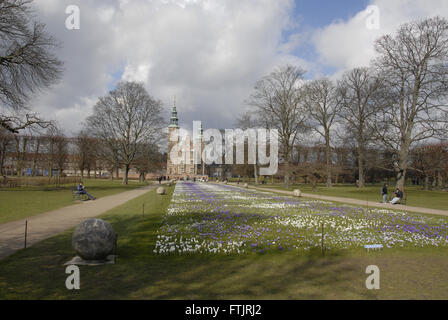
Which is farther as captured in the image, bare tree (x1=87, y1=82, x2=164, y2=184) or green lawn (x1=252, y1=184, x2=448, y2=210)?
bare tree (x1=87, y1=82, x2=164, y2=184)

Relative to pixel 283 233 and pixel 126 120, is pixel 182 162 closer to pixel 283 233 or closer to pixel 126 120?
pixel 126 120

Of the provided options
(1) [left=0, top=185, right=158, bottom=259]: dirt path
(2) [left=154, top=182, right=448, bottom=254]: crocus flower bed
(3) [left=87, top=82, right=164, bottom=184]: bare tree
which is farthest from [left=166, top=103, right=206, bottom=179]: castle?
(2) [left=154, top=182, right=448, bottom=254]: crocus flower bed

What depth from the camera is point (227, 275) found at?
6.90 m

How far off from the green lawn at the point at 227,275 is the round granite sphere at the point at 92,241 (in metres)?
0.41

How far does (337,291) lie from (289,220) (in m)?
8.21

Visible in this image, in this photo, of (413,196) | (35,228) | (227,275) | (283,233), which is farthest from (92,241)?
(413,196)

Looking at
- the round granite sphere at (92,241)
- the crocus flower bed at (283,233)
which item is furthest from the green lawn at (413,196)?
the round granite sphere at (92,241)

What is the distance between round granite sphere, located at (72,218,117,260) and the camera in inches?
296

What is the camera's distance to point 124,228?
486 inches

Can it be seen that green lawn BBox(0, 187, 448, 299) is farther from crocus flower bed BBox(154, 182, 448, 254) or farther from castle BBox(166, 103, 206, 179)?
castle BBox(166, 103, 206, 179)

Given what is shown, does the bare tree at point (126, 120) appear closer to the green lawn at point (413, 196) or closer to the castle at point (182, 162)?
the green lawn at point (413, 196)

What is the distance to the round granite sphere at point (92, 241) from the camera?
7512mm

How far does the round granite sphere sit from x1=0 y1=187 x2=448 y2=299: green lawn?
41cm
